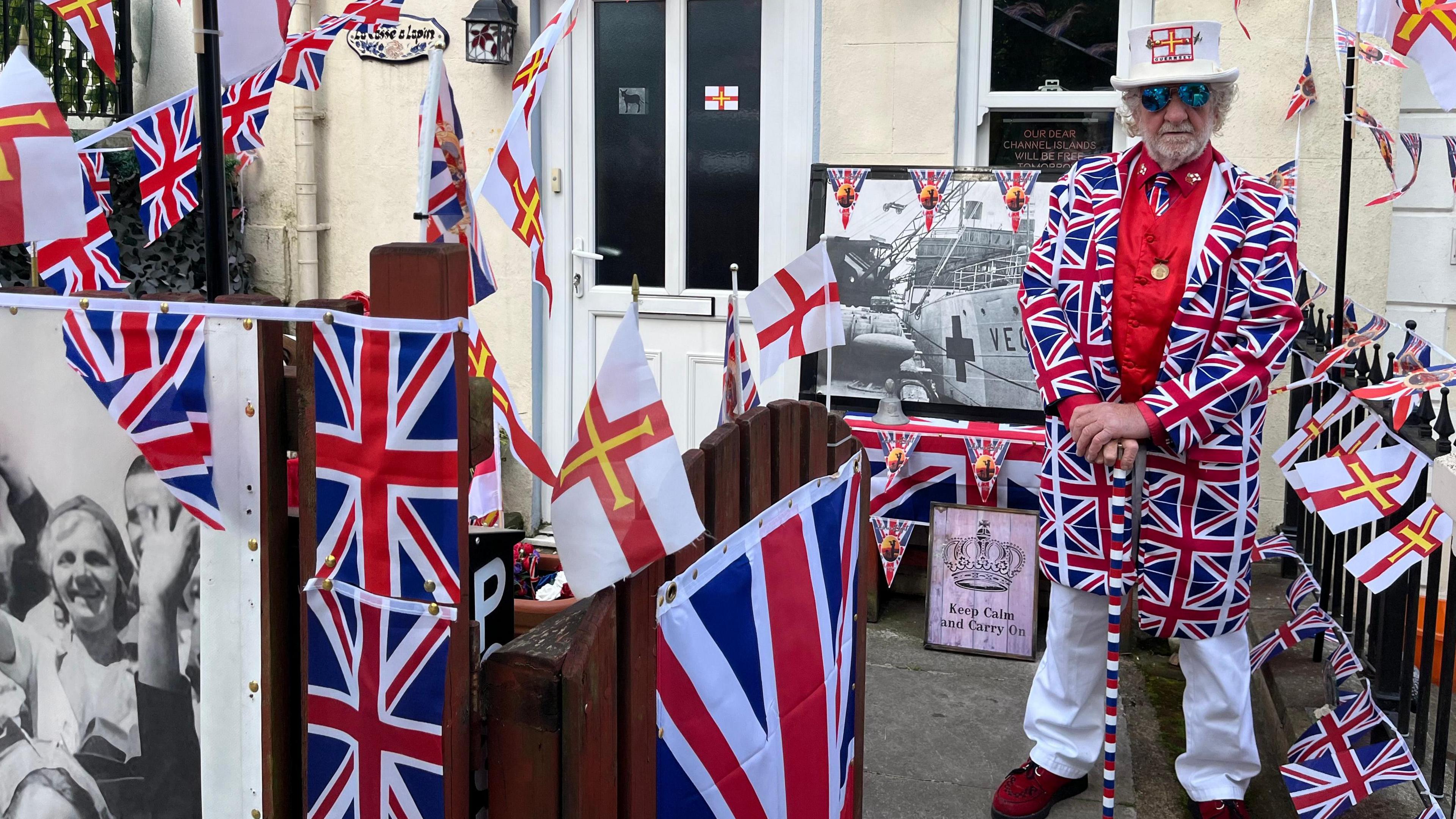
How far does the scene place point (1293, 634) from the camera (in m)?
3.57

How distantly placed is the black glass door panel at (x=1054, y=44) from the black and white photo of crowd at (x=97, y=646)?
4.42 metres

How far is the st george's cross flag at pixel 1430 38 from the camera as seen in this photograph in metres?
2.37

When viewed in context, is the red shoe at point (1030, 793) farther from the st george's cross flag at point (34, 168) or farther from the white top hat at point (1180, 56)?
the st george's cross flag at point (34, 168)

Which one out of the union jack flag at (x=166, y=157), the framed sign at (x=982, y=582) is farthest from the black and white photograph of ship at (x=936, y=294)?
the union jack flag at (x=166, y=157)

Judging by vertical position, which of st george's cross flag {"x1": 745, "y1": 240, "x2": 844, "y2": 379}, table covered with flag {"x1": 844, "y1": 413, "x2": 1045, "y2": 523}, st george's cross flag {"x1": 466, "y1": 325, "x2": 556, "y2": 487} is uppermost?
st george's cross flag {"x1": 745, "y1": 240, "x2": 844, "y2": 379}

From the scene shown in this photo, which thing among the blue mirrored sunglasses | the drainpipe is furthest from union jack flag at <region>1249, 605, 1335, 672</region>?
the drainpipe

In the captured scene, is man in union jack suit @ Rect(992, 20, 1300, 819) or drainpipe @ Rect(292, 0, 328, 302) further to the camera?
drainpipe @ Rect(292, 0, 328, 302)

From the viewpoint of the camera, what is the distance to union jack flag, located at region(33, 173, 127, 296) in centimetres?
218

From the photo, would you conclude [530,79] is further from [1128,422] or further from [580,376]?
[580,376]

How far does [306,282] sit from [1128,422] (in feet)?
14.9

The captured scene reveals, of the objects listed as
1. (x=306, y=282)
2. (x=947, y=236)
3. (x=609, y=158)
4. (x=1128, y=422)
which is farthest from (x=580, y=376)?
(x=1128, y=422)

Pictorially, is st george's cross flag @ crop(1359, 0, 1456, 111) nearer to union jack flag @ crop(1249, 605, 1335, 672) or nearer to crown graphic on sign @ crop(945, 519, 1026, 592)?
union jack flag @ crop(1249, 605, 1335, 672)

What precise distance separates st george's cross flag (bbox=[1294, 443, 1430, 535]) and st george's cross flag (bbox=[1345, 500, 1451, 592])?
5cm

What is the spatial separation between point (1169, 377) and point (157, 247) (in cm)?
526
